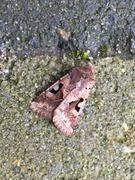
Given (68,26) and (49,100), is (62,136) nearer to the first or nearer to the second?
(49,100)

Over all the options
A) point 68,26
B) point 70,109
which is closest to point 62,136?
point 70,109

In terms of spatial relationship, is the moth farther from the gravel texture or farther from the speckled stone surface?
the gravel texture

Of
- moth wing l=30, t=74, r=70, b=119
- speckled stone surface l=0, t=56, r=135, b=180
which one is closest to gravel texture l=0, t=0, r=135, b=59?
speckled stone surface l=0, t=56, r=135, b=180

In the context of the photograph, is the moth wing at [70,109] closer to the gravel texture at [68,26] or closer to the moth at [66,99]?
the moth at [66,99]

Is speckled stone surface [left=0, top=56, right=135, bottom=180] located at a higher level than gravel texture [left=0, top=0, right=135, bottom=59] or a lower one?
lower

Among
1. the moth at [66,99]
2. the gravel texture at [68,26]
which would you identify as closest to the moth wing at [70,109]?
the moth at [66,99]
